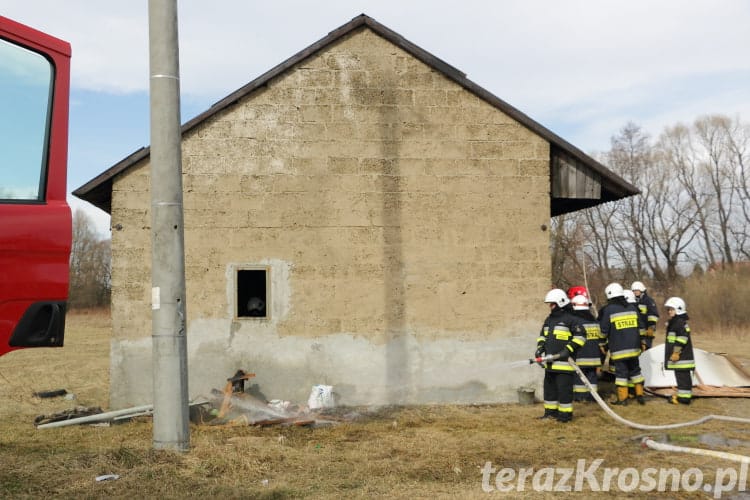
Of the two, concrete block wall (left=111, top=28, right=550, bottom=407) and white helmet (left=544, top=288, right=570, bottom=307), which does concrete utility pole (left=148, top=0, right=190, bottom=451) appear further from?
white helmet (left=544, top=288, right=570, bottom=307)

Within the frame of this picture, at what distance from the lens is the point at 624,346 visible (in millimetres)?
11148

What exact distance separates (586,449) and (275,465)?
11.4 feet

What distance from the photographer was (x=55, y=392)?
12312 millimetres

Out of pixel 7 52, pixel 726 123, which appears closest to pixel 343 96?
pixel 7 52

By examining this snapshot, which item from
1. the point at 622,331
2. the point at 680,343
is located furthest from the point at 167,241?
the point at 680,343

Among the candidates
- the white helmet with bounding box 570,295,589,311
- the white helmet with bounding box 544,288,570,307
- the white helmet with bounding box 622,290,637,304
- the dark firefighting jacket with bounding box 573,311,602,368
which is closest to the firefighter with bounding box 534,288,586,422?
the white helmet with bounding box 544,288,570,307

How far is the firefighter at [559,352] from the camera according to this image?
9.39 m

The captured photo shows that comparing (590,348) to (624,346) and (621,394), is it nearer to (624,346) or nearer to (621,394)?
(624,346)

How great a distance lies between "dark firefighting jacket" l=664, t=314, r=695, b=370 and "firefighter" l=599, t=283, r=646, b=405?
53cm

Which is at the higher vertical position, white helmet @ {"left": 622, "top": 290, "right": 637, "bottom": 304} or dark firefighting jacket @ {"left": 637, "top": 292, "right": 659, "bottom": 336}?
white helmet @ {"left": 622, "top": 290, "right": 637, "bottom": 304}

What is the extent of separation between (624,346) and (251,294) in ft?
20.3

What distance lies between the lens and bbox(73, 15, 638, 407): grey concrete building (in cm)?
1055

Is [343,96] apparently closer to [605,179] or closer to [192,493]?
[605,179]

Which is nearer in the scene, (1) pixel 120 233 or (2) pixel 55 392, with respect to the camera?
(1) pixel 120 233
